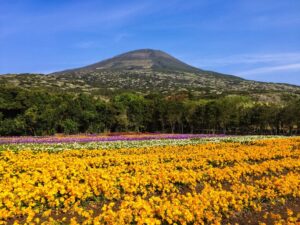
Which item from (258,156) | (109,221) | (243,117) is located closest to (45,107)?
(243,117)

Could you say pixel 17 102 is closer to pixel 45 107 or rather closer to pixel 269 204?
pixel 45 107

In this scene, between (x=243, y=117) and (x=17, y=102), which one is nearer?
(x=17, y=102)

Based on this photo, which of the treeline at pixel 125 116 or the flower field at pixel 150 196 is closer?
A: the flower field at pixel 150 196

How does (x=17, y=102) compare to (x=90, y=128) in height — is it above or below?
above

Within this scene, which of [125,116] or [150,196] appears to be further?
[125,116]

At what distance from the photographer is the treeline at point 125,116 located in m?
53.0

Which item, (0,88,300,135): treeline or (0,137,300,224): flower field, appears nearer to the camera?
(0,137,300,224): flower field

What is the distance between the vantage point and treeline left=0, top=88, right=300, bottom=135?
5297 cm

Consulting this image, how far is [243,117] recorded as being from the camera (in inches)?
2517

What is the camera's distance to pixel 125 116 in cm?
6438

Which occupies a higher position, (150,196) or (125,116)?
(150,196)

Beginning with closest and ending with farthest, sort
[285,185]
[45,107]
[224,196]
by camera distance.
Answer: [224,196], [285,185], [45,107]

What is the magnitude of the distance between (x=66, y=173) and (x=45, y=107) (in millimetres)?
42767

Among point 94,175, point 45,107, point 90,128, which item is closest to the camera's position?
point 94,175
